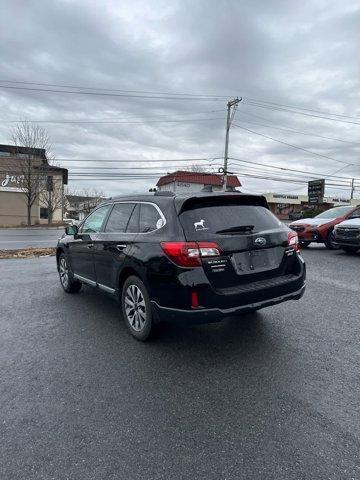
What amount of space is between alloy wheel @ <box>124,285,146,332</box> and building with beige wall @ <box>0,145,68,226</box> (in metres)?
37.6

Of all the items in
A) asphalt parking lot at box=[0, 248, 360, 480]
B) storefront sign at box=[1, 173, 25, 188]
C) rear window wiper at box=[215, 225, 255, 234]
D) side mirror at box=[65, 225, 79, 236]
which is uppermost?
storefront sign at box=[1, 173, 25, 188]

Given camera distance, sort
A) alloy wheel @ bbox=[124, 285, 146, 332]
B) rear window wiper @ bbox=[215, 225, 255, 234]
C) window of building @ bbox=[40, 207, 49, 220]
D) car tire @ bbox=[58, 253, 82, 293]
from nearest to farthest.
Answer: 1. rear window wiper @ bbox=[215, 225, 255, 234]
2. alloy wheel @ bbox=[124, 285, 146, 332]
3. car tire @ bbox=[58, 253, 82, 293]
4. window of building @ bbox=[40, 207, 49, 220]

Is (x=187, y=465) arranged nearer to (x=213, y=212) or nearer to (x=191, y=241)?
(x=191, y=241)

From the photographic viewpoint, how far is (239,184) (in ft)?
211

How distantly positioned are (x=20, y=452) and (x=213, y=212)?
266 cm

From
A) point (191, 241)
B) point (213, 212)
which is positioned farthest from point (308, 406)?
point (213, 212)

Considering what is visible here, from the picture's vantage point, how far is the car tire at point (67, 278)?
6.21 metres

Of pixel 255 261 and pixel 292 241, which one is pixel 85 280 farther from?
pixel 292 241

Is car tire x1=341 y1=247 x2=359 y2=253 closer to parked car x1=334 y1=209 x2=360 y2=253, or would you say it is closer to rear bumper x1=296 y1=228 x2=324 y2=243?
parked car x1=334 y1=209 x2=360 y2=253

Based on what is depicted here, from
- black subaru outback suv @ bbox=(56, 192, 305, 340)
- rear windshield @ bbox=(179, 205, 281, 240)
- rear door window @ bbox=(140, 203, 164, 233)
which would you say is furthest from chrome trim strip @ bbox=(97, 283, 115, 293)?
rear windshield @ bbox=(179, 205, 281, 240)

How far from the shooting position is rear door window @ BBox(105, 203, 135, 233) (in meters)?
4.54

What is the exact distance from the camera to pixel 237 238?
11.8 feet

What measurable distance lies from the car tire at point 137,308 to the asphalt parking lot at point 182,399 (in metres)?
0.14

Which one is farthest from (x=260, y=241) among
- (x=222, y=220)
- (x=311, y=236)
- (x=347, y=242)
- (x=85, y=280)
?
(x=311, y=236)
